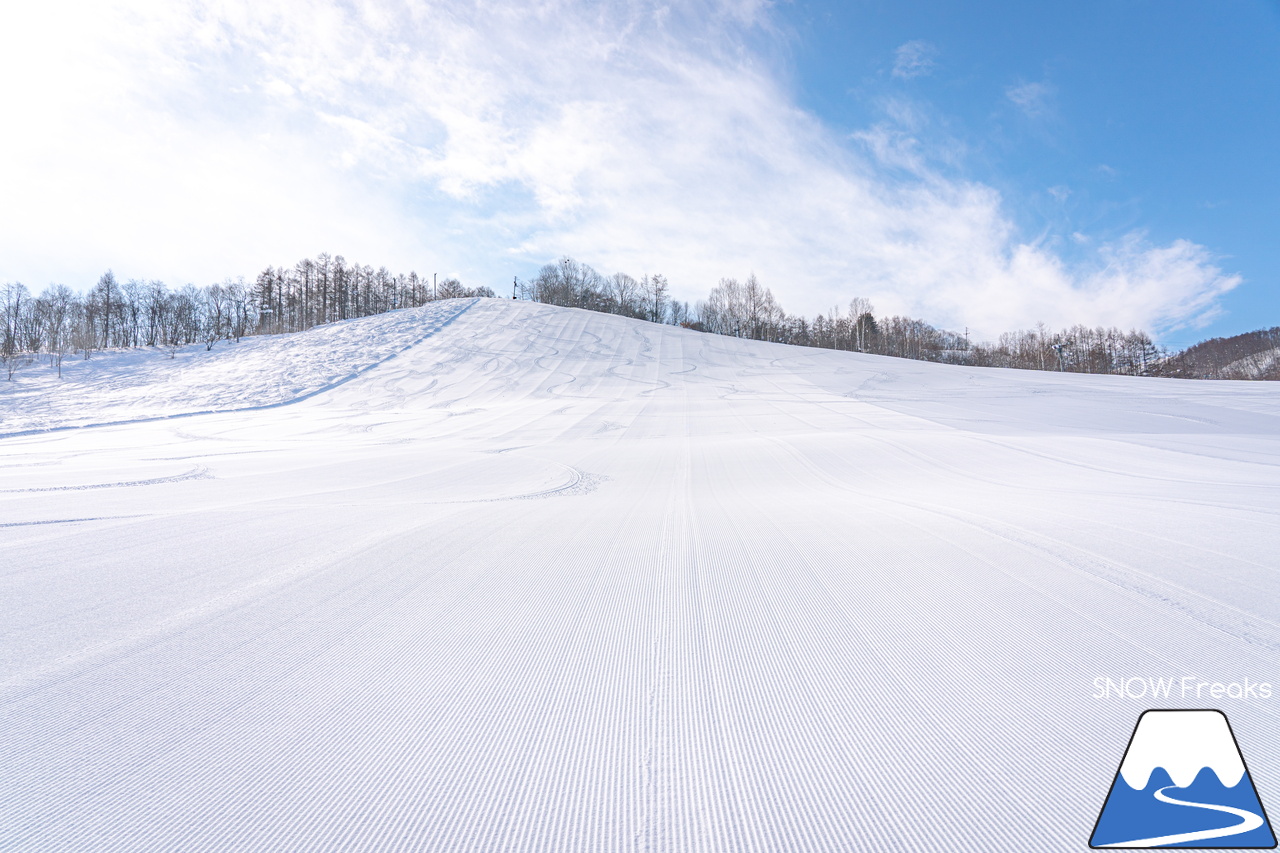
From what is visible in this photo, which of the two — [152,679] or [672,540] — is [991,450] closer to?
[672,540]

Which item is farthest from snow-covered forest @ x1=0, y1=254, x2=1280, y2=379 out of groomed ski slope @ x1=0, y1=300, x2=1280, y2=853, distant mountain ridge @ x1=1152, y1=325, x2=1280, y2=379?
groomed ski slope @ x1=0, y1=300, x2=1280, y2=853

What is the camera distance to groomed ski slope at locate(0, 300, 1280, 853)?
126 cm

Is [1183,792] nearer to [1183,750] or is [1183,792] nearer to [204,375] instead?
[1183,750]

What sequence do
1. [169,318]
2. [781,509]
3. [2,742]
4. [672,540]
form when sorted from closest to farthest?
[2,742] → [672,540] → [781,509] → [169,318]

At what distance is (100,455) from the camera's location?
9625mm

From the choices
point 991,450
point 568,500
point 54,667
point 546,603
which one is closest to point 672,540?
point 546,603

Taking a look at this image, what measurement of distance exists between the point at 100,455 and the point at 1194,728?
14.4 meters

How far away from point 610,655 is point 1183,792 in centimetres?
Answer: 171

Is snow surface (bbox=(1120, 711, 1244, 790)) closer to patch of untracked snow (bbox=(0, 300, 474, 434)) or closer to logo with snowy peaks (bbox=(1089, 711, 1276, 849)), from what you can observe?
logo with snowy peaks (bbox=(1089, 711, 1276, 849))

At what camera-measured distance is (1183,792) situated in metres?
1.37

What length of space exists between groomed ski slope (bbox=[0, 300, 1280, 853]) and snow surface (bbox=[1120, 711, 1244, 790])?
6cm

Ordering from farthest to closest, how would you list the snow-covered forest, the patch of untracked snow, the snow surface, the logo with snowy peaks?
the snow-covered forest
the patch of untracked snow
the snow surface
the logo with snowy peaks

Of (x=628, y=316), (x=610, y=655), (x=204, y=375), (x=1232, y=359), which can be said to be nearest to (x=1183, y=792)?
(x=610, y=655)

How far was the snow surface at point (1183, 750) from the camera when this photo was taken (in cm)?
140
